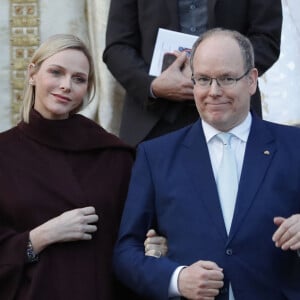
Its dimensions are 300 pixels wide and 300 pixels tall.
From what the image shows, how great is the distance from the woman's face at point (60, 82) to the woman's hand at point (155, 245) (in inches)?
24.8

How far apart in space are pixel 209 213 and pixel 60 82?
80 centimetres

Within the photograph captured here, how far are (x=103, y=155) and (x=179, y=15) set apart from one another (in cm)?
83

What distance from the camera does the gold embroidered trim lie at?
5590mm

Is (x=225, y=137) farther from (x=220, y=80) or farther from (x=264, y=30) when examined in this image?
(x=264, y=30)

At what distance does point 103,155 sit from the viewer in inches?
152

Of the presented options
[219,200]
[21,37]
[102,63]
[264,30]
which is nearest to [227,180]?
[219,200]

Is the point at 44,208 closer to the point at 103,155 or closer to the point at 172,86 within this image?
the point at 103,155

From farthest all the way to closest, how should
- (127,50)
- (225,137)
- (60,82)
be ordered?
(127,50)
(60,82)
(225,137)

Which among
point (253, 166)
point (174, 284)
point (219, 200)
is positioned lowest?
point (174, 284)

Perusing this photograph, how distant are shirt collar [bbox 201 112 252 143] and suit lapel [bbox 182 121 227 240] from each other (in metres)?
0.02

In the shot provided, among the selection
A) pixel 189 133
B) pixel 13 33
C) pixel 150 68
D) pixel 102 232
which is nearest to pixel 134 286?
pixel 102 232

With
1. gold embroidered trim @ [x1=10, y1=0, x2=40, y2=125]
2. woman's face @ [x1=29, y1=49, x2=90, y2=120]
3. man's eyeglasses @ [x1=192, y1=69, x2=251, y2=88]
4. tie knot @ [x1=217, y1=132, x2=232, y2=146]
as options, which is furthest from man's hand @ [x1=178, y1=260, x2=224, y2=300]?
gold embroidered trim @ [x1=10, y1=0, x2=40, y2=125]

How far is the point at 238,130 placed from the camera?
140 inches

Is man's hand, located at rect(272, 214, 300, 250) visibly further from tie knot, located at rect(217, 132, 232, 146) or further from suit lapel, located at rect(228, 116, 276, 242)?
tie knot, located at rect(217, 132, 232, 146)
